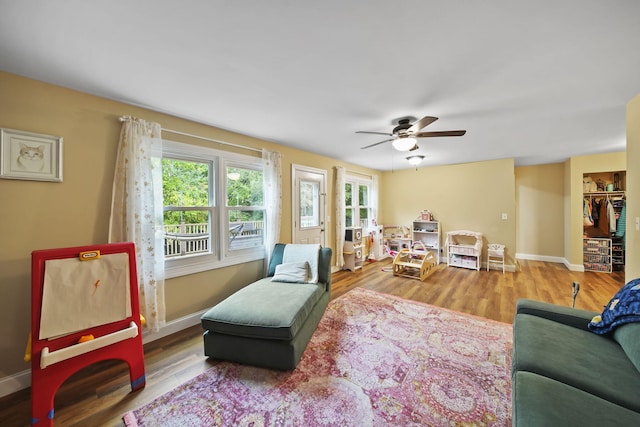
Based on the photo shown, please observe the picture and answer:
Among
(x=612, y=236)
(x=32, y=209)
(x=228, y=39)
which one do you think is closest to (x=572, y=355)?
(x=228, y=39)

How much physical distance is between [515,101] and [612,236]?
4840 mm

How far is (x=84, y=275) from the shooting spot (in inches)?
63.5

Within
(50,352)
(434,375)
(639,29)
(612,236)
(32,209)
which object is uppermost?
(639,29)

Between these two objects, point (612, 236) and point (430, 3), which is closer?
point (430, 3)

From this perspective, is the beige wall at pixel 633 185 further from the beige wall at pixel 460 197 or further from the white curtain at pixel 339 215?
the white curtain at pixel 339 215

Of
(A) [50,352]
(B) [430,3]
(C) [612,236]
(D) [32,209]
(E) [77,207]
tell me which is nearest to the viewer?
(B) [430,3]

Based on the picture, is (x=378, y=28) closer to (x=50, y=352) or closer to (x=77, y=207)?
(x=77, y=207)

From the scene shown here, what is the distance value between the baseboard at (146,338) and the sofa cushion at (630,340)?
11.5ft

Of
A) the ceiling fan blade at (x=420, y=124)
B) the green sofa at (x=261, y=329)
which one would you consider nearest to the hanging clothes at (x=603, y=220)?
the ceiling fan blade at (x=420, y=124)

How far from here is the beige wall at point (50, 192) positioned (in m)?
1.67

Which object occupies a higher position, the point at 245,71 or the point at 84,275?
the point at 245,71

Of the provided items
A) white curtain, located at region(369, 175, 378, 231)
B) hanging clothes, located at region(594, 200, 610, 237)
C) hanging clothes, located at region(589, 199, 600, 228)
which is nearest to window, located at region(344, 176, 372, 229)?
white curtain, located at region(369, 175, 378, 231)

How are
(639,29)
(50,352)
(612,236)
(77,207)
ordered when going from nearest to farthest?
(639,29) → (50,352) → (77,207) → (612,236)

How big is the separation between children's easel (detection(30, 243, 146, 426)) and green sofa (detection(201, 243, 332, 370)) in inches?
21.0
